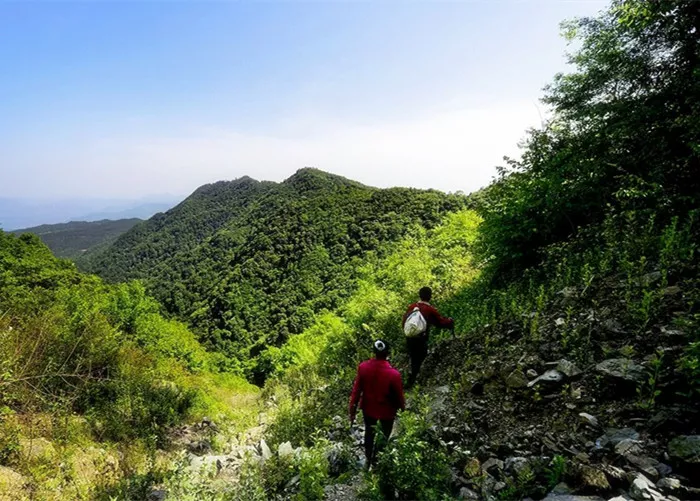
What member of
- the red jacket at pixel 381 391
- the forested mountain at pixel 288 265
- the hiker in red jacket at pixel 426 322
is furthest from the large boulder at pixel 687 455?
the forested mountain at pixel 288 265

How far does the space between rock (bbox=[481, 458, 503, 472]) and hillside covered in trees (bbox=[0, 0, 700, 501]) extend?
0.02m

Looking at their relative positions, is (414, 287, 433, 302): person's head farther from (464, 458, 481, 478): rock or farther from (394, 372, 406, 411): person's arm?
(464, 458, 481, 478): rock

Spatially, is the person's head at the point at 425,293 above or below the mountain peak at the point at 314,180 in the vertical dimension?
below

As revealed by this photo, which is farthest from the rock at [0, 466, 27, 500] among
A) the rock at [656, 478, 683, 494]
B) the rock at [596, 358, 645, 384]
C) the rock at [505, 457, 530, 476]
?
the rock at [596, 358, 645, 384]

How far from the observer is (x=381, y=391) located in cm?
502

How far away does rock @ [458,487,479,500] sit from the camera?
3.77m

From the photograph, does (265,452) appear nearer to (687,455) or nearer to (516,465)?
(516,465)

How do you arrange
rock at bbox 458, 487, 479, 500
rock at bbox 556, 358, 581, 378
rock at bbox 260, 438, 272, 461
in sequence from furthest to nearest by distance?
1. rock at bbox 260, 438, 272, 461
2. rock at bbox 556, 358, 581, 378
3. rock at bbox 458, 487, 479, 500

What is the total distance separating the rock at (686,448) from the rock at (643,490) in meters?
0.38

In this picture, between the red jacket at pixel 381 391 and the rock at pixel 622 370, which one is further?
the red jacket at pixel 381 391

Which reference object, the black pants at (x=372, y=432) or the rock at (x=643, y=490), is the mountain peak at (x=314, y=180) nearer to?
the black pants at (x=372, y=432)

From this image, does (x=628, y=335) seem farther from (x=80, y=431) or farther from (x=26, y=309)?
(x=26, y=309)

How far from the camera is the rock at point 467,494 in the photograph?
3773 mm

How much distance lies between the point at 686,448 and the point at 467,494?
1.96 m
